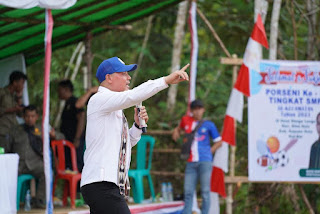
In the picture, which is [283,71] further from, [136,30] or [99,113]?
[136,30]

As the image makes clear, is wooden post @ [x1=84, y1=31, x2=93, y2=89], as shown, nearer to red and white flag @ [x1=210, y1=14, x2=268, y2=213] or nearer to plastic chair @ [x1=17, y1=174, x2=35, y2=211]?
plastic chair @ [x1=17, y1=174, x2=35, y2=211]

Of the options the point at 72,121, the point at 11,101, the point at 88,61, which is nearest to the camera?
the point at 11,101

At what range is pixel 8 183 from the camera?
695cm

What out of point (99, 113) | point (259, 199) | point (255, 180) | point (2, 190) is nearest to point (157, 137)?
point (259, 199)

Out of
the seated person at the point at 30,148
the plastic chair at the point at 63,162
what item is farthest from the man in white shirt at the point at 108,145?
the plastic chair at the point at 63,162

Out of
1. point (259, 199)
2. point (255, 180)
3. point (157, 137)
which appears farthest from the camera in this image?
point (157, 137)

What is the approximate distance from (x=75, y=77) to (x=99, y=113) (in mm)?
10980

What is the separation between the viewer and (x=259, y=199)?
10.3 metres

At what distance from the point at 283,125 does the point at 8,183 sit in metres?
3.82

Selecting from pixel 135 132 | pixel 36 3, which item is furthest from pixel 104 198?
pixel 36 3

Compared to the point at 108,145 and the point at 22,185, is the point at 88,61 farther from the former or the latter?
the point at 108,145

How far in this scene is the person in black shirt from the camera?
9.49 metres

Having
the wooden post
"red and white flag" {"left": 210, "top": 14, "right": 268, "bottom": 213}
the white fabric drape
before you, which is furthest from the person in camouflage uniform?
"red and white flag" {"left": 210, "top": 14, "right": 268, "bottom": 213}

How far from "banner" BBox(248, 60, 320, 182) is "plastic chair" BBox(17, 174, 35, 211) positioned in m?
2.90
